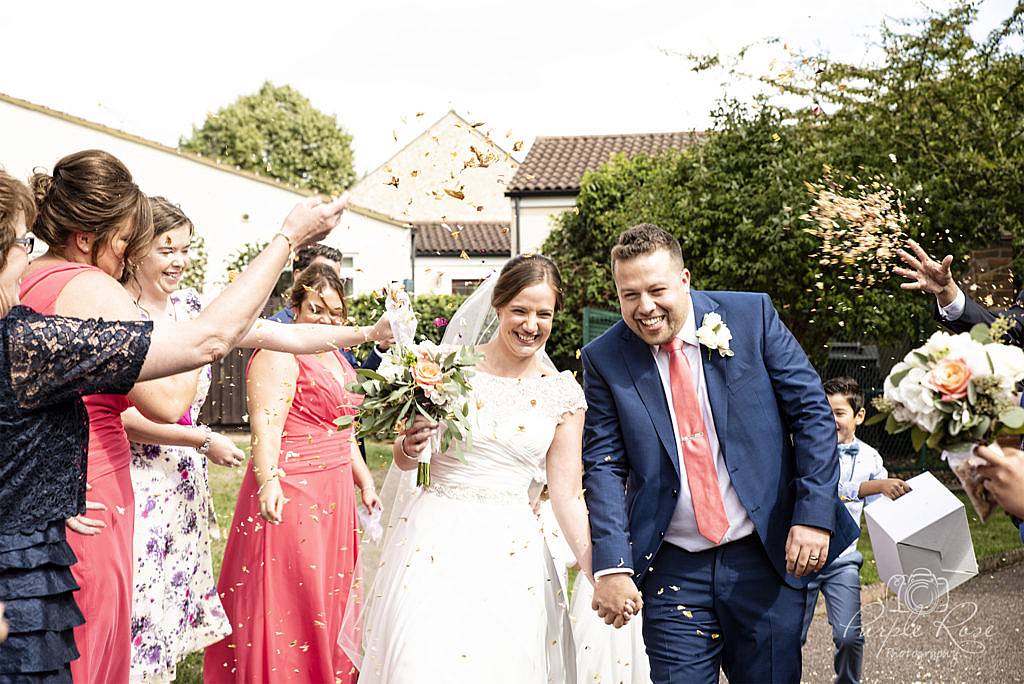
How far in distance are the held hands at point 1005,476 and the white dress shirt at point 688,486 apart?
1299 mm

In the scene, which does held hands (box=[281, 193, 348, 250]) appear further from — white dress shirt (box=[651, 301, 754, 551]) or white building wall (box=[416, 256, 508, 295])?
white building wall (box=[416, 256, 508, 295])

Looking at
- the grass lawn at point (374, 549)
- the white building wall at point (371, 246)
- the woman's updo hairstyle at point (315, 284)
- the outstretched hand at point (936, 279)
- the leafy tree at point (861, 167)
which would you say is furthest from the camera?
the white building wall at point (371, 246)

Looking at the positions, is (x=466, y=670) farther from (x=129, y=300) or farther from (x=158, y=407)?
(x=129, y=300)

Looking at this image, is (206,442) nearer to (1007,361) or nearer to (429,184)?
(1007,361)

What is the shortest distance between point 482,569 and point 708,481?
1.05 m

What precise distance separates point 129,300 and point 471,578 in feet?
6.35

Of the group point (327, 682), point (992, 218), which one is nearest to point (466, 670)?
point (327, 682)

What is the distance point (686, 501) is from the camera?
435 centimetres

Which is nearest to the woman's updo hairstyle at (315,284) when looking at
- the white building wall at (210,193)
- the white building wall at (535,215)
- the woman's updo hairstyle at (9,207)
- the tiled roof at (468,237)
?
the woman's updo hairstyle at (9,207)

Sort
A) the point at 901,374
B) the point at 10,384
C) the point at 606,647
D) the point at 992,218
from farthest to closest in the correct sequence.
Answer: the point at 992,218
the point at 606,647
the point at 901,374
the point at 10,384

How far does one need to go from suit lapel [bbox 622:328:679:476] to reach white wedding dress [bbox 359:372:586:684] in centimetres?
52

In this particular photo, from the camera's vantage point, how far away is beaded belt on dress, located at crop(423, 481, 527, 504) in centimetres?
484

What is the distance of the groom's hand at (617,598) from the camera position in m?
4.18

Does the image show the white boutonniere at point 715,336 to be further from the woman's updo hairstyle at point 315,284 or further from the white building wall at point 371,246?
the white building wall at point 371,246
